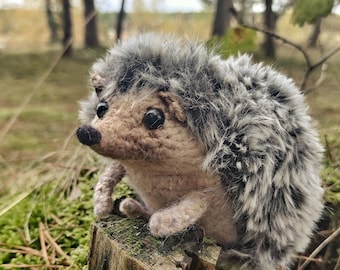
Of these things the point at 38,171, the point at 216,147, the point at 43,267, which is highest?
the point at 216,147

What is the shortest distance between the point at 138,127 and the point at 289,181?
25 cm

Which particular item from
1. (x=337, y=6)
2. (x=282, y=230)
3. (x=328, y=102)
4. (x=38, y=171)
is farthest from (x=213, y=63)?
(x=328, y=102)

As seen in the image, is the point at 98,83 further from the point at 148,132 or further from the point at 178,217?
the point at 178,217

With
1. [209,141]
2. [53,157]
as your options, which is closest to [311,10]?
[209,141]

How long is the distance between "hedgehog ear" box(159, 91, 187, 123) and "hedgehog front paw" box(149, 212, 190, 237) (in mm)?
144

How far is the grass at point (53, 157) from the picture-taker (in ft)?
3.14

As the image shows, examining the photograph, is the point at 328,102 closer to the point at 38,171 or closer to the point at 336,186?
the point at 336,186

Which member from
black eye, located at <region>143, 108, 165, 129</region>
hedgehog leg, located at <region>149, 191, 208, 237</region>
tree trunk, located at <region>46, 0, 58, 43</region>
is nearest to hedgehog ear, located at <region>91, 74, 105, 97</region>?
black eye, located at <region>143, 108, 165, 129</region>

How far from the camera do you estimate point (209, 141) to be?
24.6 inches

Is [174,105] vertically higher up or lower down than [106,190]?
higher up

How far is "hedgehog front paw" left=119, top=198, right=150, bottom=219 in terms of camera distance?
735mm

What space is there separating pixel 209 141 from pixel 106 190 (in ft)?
0.73

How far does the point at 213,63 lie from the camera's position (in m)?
0.65

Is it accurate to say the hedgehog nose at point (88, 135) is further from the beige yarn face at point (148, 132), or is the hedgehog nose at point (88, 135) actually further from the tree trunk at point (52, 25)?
the tree trunk at point (52, 25)
